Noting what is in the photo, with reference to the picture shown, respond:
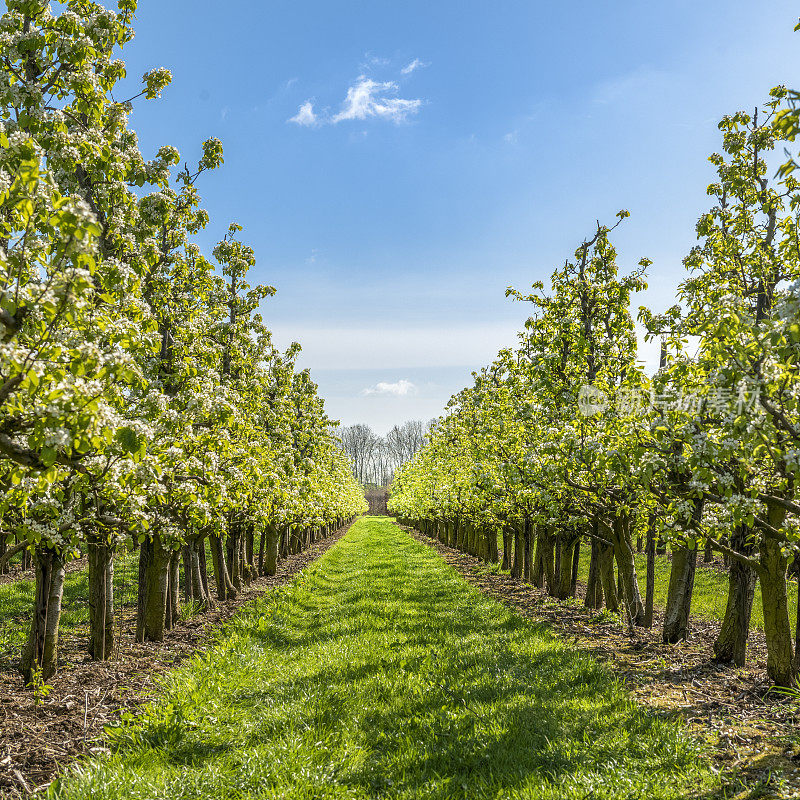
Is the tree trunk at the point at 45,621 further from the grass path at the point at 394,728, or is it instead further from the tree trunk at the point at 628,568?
the tree trunk at the point at 628,568

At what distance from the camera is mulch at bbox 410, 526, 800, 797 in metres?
6.13

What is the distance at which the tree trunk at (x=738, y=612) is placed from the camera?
977 centimetres

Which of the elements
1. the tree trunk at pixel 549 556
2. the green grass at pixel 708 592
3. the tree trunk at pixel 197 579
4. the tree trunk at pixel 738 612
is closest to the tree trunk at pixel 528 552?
the tree trunk at pixel 549 556

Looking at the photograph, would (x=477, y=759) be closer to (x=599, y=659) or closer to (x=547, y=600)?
(x=599, y=659)

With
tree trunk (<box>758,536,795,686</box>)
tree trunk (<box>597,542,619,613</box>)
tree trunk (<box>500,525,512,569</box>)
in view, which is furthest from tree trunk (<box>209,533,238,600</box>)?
tree trunk (<box>758,536,795,686</box>)

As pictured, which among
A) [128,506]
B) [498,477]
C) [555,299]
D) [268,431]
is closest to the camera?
[128,506]

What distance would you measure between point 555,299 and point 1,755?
14189 mm

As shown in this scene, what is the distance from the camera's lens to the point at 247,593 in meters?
18.5

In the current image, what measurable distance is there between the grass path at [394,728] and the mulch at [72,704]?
0.43 meters

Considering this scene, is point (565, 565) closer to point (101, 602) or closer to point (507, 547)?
point (507, 547)

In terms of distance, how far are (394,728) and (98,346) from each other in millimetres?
6424

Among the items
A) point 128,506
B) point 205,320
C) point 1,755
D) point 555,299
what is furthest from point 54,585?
point 555,299

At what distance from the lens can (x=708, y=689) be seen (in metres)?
8.55

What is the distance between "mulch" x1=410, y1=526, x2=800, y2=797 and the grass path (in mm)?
549
